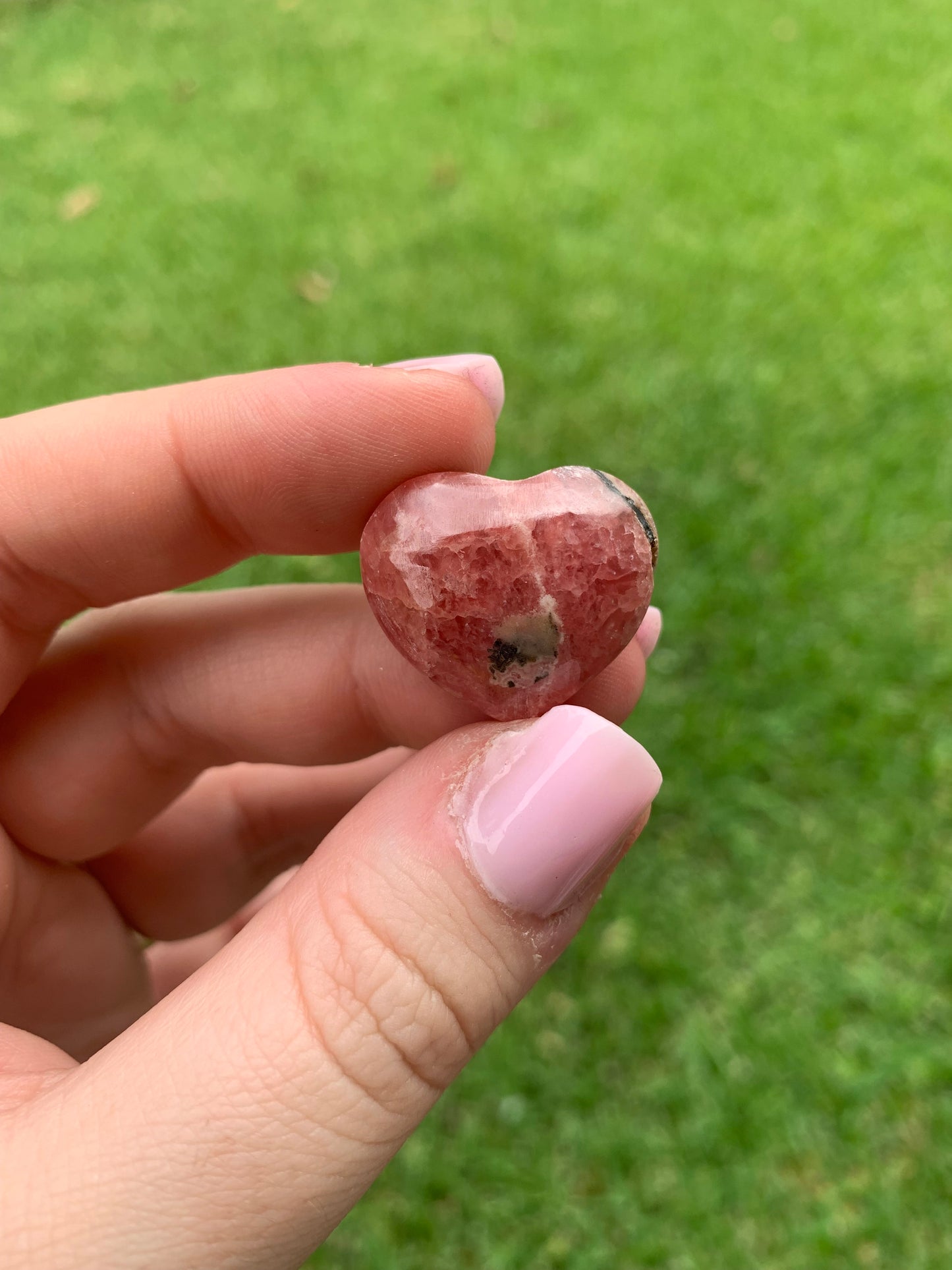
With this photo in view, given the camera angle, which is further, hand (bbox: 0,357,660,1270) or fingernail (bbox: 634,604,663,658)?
fingernail (bbox: 634,604,663,658)

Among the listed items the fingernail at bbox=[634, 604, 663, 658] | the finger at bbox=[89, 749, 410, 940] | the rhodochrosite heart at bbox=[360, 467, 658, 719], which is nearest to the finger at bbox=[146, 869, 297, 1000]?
the finger at bbox=[89, 749, 410, 940]

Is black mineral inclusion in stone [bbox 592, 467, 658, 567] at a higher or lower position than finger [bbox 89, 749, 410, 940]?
higher

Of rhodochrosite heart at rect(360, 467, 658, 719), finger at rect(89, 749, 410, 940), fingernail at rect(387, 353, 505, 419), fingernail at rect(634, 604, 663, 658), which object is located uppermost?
fingernail at rect(387, 353, 505, 419)

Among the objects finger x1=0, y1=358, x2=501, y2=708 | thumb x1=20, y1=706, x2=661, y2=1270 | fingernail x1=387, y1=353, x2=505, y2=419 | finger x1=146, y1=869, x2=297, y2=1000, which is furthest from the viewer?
finger x1=146, y1=869, x2=297, y2=1000

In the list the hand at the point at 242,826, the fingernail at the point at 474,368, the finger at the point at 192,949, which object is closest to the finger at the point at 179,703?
the hand at the point at 242,826

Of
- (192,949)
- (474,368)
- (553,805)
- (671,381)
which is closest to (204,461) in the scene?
(474,368)

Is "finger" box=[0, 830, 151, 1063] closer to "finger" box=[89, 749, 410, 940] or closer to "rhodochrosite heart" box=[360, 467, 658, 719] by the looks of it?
"finger" box=[89, 749, 410, 940]

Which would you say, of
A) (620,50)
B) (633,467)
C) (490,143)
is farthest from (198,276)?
(620,50)
